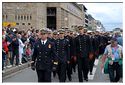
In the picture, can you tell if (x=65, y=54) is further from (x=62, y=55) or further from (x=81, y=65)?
(x=81, y=65)

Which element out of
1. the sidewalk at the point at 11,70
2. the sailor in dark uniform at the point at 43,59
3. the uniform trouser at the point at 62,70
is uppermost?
the sailor in dark uniform at the point at 43,59

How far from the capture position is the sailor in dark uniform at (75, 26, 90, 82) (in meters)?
13.6

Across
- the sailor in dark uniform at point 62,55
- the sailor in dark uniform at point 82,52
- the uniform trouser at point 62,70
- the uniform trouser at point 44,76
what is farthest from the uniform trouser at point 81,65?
the uniform trouser at point 44,76

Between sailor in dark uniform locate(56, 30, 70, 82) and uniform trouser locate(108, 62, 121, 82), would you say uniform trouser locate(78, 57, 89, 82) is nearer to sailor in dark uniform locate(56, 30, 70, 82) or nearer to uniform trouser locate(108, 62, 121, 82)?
sailor in dark uniform locate(56, 30, 70, 82)

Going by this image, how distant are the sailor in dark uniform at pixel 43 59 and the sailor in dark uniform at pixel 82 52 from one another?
3.53 meters

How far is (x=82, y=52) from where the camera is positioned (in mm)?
13586

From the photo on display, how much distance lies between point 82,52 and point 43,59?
146 inches

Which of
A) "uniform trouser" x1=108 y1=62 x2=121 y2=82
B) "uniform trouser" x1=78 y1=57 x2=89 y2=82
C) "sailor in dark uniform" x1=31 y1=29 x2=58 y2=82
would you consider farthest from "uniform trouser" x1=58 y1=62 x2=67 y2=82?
"sailor in dark uniform" x1=31 y1=29 x2=58 y2=82

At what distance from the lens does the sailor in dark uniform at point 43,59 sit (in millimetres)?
9938

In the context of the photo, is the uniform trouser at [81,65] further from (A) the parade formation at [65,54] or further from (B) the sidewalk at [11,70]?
(B) the sidewalk at [11,70]

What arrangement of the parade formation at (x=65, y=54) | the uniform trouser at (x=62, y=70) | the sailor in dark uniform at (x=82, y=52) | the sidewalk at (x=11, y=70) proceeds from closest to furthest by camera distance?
the parade formation at (x=65, y=54), the uniform trouser at (x=62, y=70), the sailor in dark uniform at (x=82, y=52), the sidewalk at (x=11, y=70)

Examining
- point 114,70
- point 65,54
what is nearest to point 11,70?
point 65,54

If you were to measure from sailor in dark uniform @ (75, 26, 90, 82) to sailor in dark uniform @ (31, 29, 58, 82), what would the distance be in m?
3.53

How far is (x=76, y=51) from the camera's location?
13.8 meters
